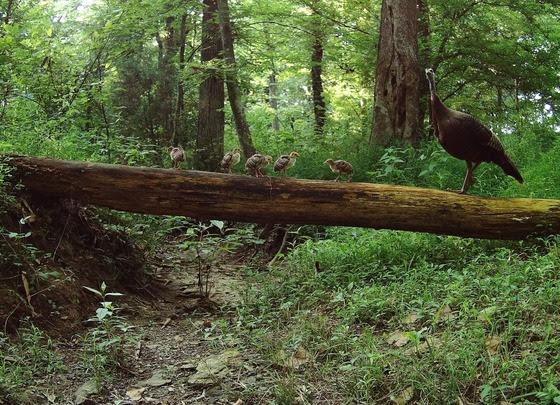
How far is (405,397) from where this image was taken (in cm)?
343

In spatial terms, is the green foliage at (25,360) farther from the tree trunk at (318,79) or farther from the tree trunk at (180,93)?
the tree trunk at (318,79)

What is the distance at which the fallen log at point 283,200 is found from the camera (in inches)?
237

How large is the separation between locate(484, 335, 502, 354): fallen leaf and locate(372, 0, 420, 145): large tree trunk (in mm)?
6246

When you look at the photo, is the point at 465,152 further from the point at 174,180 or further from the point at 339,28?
the point at 339,28

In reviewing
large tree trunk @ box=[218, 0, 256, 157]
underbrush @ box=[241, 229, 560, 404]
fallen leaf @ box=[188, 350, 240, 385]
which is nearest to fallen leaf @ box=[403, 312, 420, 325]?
underbrush @ box=[241, 229, 560, 404]

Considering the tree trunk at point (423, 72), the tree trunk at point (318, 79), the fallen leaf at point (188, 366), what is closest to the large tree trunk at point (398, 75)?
the tree trunk at point (423, 72)

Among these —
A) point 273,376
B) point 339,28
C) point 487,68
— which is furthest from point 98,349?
point 339,28

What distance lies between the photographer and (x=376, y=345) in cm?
421

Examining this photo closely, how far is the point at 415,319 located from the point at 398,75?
6148 mm

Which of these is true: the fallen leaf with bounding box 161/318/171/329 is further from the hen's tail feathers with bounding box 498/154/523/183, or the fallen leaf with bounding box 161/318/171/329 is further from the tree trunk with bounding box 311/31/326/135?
the tree trunk with bounding box 311/31/326/135

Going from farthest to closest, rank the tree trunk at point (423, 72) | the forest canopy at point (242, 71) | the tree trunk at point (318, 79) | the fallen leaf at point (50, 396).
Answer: the tree trunk at point (318, 79)
the tree trunk at point (423, 72)
the forest canopy at point (242, 71)
the fallen leaf at point (50, 396)

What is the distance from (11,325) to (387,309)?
3.45 meters

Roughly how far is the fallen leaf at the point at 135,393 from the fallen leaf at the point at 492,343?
2598 millimetres

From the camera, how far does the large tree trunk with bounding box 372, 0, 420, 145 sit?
373 inches
